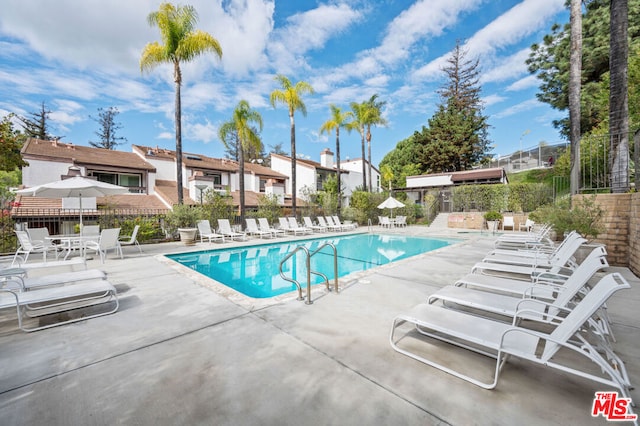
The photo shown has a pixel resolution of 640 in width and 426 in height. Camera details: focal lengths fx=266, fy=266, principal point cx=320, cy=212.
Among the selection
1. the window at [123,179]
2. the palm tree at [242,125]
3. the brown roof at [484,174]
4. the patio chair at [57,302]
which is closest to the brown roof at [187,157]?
the window at [123,179]

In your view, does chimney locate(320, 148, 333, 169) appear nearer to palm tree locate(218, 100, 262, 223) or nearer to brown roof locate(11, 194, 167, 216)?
palm tree locate(218, 100, 262, 223)

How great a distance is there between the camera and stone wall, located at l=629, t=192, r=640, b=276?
5430mm

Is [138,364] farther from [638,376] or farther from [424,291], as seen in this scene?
[638,376]

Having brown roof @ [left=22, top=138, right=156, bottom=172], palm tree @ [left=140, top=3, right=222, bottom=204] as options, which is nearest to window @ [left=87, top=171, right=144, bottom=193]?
brown roof @ [left=22, top=138, right=156, bottom=172]

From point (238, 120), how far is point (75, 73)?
1503cm

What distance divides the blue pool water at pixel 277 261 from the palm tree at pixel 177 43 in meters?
5.05

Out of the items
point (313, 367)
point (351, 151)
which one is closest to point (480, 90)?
point (351, 151)

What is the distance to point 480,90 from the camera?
3491cm

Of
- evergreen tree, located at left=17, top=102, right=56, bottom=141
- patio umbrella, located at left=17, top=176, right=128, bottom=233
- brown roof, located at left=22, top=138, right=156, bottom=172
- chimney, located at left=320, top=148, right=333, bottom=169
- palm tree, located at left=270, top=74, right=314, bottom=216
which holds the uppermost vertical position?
evergreen tree, located at left=17, top=102, right=56, bottom=141

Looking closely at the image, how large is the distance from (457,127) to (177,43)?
27.8 metres

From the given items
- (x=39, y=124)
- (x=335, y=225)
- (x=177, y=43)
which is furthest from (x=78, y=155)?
(x=39, y=124)

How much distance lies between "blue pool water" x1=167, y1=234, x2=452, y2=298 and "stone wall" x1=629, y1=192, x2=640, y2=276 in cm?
557

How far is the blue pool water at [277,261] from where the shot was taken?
679cm

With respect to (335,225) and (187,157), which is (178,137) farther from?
(187,157)
